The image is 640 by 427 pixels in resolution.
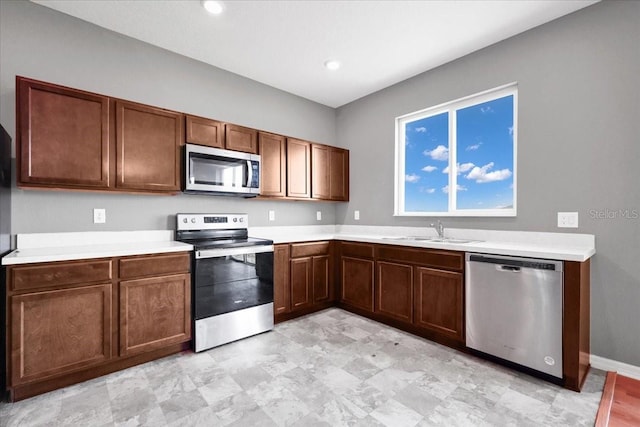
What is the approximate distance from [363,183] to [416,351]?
2278 millimetres

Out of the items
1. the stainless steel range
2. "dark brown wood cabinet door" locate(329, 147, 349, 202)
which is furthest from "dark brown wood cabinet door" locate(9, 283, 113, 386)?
"dark brown wood cabinet door" locate(329, 147, 349, 202)

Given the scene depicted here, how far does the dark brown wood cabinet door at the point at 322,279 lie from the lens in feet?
11.6

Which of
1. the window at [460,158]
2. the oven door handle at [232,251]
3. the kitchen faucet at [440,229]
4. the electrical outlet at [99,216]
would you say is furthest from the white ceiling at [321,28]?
the oven door handle at [232,251]

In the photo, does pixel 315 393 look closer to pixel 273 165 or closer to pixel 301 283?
pixel 301 283

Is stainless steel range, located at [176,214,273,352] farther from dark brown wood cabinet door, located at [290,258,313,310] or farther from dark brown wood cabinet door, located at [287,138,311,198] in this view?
dark brown wood cabinet door, located at [287,138,311,198]

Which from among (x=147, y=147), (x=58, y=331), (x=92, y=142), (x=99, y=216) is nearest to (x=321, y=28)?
(x=147, y=147)

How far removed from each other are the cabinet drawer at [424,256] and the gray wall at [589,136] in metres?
0.66

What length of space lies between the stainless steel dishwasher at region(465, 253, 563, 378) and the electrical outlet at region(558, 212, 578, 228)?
64 cm

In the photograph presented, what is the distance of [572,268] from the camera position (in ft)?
6.50

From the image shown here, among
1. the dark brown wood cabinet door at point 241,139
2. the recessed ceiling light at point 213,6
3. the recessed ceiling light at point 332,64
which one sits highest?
the recessed ceiling light at point 213,6

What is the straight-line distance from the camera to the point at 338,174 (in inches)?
167

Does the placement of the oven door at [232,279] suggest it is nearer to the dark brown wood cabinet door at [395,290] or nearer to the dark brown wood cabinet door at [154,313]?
the dark brown wood cabinet door at [154,313]

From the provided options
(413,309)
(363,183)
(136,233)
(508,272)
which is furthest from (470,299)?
(136,233)

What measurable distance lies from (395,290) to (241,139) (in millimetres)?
2257
